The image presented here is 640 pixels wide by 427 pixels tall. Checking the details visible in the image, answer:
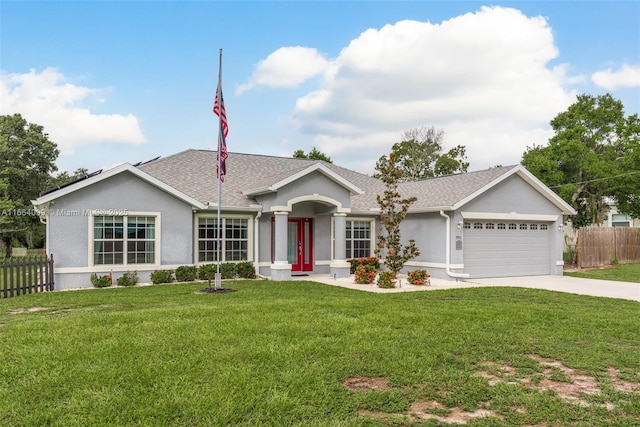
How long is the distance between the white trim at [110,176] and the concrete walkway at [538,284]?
492 cm

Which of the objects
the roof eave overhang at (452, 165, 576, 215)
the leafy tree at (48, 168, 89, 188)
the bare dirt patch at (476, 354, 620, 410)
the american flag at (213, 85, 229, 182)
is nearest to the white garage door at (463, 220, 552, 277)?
the roof eave overhang at (452, 165, 576, 215)

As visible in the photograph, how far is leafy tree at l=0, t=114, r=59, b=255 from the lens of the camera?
124 ft

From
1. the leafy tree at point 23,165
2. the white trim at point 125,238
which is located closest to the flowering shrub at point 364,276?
the white trim at point 125,238

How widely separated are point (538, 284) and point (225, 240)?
37.5 ft

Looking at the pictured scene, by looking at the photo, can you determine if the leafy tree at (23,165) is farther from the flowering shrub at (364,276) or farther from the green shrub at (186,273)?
the flowering shrub at (364,276)

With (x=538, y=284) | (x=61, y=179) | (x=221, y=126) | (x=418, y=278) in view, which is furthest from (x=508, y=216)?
(x=61, y=179)

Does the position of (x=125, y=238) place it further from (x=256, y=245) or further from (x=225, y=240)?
(x=256, y=245)

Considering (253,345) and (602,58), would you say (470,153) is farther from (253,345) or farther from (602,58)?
(253,345)

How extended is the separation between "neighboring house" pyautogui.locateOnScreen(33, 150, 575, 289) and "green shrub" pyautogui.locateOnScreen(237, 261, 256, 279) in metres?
0.56

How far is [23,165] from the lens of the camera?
3900cm

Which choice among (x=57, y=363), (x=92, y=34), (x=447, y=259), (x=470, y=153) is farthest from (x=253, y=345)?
(x=470, y=153)

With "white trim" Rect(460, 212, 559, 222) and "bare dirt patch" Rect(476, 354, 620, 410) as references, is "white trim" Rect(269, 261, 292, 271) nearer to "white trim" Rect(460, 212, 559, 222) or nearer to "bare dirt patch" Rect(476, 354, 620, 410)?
"white trim" Rect(460, 212, 559, 222)

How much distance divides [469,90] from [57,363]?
2329cm

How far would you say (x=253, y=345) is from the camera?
6.70 metres
